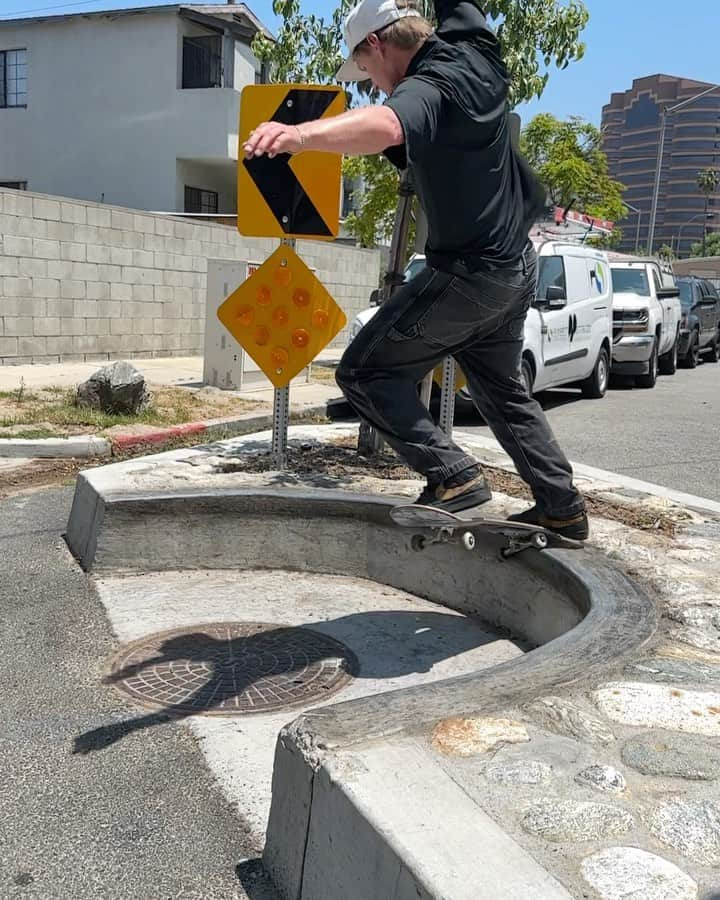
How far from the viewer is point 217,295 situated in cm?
1104

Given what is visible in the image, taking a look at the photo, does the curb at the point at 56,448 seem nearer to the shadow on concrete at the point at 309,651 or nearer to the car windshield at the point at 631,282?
the shadow on concrete at the point at 309,651

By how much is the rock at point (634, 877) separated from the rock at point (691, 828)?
0.27ft

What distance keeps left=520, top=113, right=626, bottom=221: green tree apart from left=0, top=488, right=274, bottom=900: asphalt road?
66.2ft

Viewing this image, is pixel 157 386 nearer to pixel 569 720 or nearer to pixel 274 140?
pixel 274 140

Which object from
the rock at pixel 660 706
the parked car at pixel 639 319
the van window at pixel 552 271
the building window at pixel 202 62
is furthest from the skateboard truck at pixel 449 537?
the building window at pixel 202 62

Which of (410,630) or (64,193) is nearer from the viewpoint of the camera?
(410,630)

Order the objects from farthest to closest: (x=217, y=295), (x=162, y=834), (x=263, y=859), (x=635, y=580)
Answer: (x=217, y=295), (x=635, y=580), (x=162, y=834), (x=263, y=859)

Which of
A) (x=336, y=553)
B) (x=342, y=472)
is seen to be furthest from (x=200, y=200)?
(x=336, y=553)

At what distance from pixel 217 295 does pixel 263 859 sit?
931 centimetres

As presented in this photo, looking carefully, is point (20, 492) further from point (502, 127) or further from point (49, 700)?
point (502, 127)

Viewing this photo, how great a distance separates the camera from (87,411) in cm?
873

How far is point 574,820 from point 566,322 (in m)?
9.87

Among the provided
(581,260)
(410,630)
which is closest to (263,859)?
(410,630)

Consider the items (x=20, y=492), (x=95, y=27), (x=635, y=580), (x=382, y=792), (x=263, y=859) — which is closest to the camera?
(x=382, y=792)
